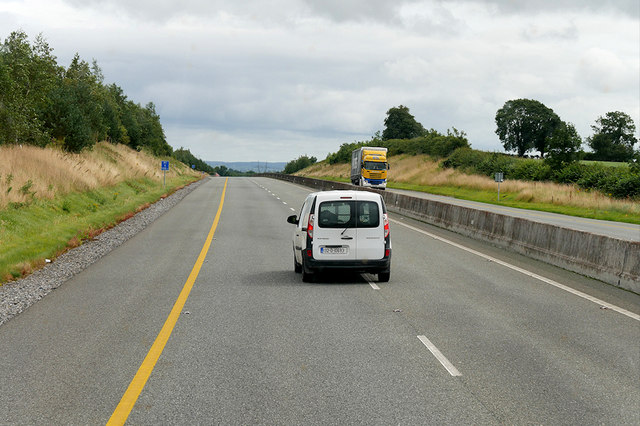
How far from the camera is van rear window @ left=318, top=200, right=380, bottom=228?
441 inches

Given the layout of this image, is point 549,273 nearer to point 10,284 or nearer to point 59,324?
point 59,324

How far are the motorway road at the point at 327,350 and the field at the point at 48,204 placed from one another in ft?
8.70

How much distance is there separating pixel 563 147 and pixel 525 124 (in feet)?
249

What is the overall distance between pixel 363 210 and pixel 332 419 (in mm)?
6667

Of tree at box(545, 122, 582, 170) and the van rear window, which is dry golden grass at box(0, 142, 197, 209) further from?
tree at box(545, 122, 582, 170)

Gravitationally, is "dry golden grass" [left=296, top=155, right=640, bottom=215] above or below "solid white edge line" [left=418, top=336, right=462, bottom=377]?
below

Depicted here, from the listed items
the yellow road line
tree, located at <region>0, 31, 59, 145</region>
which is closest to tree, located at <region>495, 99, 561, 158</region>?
tree, located at <region>0, 31, 59, 145</region>

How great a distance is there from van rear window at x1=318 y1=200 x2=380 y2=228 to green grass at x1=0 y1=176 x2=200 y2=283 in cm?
585

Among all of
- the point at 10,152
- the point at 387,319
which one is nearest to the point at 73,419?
the point at 387,319

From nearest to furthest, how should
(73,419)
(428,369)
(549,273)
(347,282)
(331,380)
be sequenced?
(73,419), (331,380), (428,369), (347,282), (549,273)

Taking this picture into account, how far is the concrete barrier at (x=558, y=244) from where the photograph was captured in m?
11.3

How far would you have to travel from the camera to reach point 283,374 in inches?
236

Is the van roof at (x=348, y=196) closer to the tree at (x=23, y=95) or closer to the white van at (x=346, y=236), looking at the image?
the white van at (x=346, y=236)

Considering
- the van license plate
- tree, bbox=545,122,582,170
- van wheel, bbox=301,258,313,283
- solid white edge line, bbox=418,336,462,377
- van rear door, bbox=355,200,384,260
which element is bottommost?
van wheel, bbox=301,258,313,283
